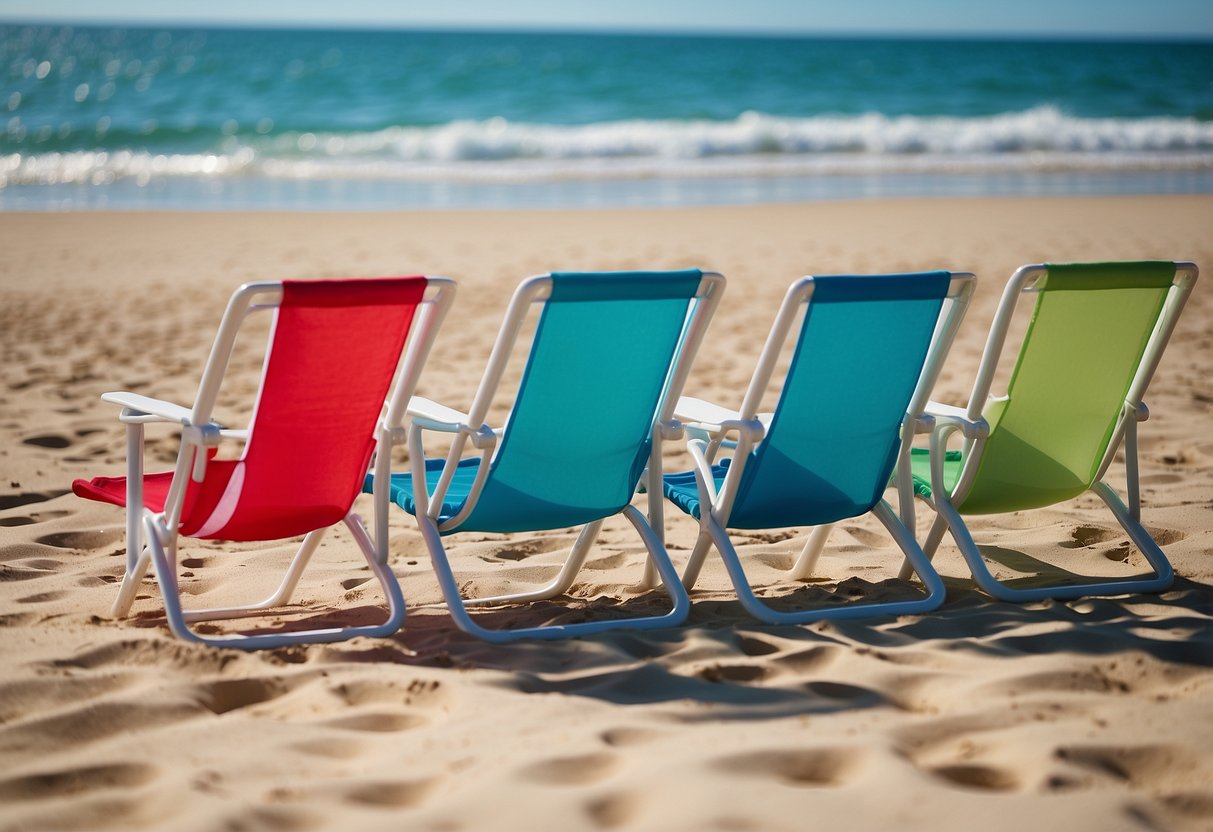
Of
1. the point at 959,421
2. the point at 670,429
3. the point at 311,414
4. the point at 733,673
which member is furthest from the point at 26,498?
the point at 959,421

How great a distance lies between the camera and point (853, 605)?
12.2 ft

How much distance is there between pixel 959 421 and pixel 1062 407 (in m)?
0.33

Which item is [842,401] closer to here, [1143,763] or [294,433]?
[1143,763]

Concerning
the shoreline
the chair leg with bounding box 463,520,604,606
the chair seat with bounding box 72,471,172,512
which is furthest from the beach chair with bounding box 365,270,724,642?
the shoreline

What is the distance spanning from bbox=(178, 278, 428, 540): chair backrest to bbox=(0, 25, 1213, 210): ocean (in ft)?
42.1

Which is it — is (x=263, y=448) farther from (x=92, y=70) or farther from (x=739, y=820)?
(x=92, y=70)

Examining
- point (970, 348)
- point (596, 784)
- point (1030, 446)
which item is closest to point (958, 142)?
point (970, 348)

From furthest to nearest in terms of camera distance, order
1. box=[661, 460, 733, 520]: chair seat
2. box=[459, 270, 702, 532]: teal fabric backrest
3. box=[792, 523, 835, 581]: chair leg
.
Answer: box=[792, 523, 835, 581]: chair leg → box=[661, 460, 733, 520]: chair seat → box=[459, 270, 702, 532]: teal fabric backrest

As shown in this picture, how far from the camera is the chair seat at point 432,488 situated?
3.44 metres

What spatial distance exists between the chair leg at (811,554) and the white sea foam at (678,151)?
16.9 meters

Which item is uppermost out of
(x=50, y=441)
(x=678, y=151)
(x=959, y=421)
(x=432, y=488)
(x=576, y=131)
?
(x=576, y=131)

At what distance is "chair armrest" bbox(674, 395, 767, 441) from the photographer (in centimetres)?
342

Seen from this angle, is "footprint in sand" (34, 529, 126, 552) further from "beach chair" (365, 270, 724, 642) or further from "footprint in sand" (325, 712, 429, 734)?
"footprint in sand" (325, 712, 429, 734)

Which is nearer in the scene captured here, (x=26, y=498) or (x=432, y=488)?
(x=432, y=488)
